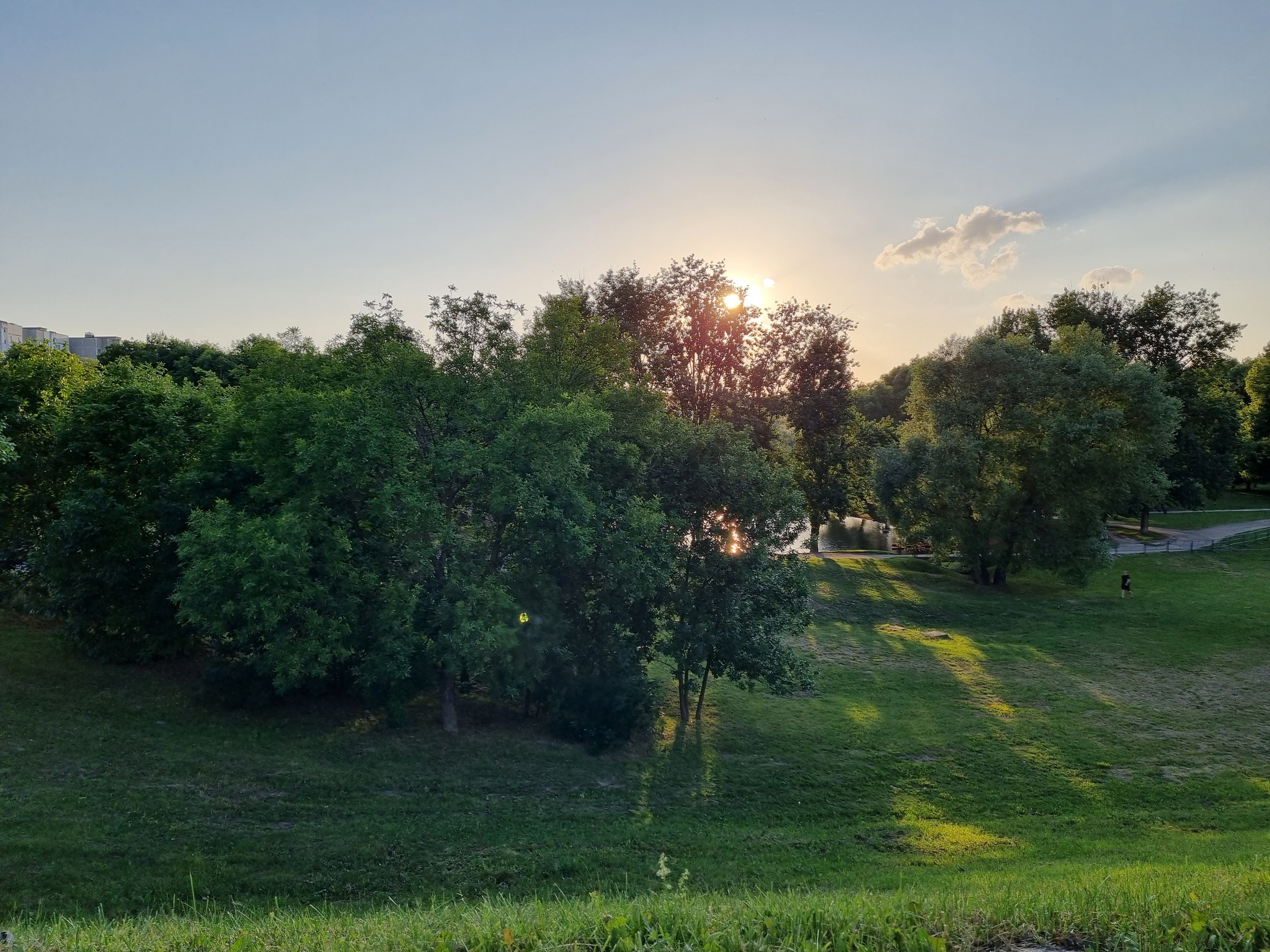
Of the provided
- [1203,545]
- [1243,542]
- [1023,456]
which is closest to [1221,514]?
[1243,542]

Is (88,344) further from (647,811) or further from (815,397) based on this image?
(647,811)

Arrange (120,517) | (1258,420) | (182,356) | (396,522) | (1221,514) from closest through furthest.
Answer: (396,522) < (120,517) < (182,356) < (1221,514) < (1258,420)

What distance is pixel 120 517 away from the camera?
72.9 ft

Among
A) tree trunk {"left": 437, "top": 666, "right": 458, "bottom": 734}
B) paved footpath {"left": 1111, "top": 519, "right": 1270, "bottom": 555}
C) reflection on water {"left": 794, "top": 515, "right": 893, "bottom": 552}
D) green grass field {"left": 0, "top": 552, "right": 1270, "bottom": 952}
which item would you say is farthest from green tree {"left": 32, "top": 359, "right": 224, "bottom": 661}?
paved footpath {"left": 1111, "top": 519, "right": 1270, "bottom": 555}

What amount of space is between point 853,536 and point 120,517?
199 feet

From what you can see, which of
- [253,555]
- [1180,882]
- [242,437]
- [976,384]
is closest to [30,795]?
[253,555]

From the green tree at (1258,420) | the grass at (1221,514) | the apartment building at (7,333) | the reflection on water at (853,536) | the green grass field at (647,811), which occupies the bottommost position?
the green grass field at (647,811)

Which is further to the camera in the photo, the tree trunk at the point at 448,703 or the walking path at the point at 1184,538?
the walking path at the point at 1184,538

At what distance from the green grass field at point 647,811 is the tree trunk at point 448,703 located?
1.48 feet

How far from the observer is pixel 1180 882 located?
939 cm

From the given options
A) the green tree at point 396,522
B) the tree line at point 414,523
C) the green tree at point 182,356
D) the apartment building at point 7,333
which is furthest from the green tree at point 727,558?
the apartment building at point 7,333

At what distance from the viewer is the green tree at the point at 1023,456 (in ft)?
141

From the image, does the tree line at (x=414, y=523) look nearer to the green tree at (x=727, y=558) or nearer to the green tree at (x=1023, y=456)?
the green tree at (x=727, y=558)

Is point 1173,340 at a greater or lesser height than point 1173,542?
greater
